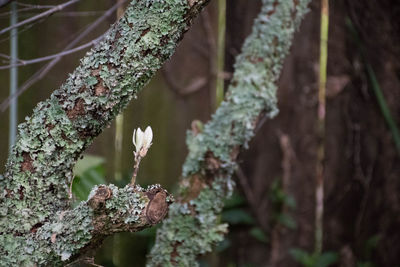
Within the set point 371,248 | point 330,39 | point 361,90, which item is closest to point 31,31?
point 330,39

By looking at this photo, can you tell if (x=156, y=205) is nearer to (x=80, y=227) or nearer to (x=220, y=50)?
(x=80, y=227)

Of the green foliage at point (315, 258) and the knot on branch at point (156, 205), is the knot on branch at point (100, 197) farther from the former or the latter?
the green foliage at point (315, 258)

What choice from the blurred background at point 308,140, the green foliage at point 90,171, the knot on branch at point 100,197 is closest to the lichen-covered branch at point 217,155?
the green foliage at point 90,171

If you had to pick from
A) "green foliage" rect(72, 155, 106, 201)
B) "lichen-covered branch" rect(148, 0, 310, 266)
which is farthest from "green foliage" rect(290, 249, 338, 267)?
"green foliage" rect(72, 155, 106, 201)

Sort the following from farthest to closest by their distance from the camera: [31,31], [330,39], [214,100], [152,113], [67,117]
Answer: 1. [330,39]
2. [214,100]
3. [152,113]
4. [31,31]
5. [67,117]

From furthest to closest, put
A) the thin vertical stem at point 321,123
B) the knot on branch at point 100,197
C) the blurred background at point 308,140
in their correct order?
the thin vertical stem at point 321,123
the blurred background at point 308,140
the knot on branch at point 100,197

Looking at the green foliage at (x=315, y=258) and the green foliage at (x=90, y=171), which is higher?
the green foliage at (x=90, y=171)

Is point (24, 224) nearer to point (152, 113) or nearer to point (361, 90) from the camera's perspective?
point (152, 113)
